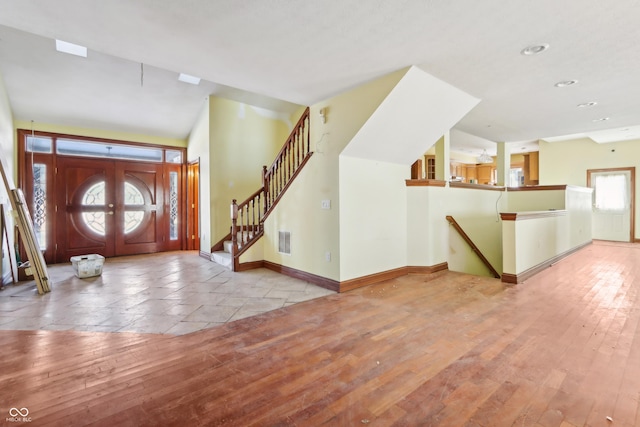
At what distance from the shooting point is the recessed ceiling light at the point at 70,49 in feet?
14.6

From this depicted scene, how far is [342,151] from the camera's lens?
3975mm

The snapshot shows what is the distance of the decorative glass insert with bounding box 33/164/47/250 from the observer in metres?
5.67

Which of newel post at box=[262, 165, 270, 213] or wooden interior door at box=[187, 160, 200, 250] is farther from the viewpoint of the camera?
wooden interior door at box=[187, 160, 200, 250]

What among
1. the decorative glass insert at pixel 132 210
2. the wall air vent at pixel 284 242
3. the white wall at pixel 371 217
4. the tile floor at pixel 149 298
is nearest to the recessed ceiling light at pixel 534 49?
the white wall at pixel 371 217

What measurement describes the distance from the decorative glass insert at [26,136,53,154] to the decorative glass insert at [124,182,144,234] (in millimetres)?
1400

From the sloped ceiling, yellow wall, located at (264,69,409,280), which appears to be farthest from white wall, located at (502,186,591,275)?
yellow wall, located at (264,69,409,280)

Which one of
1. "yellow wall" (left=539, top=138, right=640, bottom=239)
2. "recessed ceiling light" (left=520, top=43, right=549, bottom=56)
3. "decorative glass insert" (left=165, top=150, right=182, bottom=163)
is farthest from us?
"yellow wall" (left=539, top=138, right=640, bottom=239)

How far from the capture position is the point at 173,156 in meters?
7.36

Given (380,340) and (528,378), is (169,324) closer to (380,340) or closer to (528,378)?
(380,340)

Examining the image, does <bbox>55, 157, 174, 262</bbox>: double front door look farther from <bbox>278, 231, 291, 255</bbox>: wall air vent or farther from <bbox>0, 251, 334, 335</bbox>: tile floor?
<bbox>278, 231, 291, 255</bbox>: wall air vent

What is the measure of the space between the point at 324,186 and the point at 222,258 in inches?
103

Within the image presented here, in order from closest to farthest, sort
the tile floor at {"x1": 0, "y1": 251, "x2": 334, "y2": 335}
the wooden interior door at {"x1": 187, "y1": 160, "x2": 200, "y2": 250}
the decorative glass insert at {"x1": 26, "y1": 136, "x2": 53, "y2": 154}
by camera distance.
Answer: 1. the tile floor at {"x1": 0, "y1": 251, "x2": 334, "y2": 335}
2. the decorative glass insert at {"x1": 26, "y1": 136, "x2": 53, "y2": 154}
3. the wooden interior door at {"x1": 187, "y1": 160, "x2": 200, "y2": 250}

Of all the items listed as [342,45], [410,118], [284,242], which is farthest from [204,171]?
[342,45]

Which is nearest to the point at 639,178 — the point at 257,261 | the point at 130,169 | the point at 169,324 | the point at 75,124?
the point at 257,261
